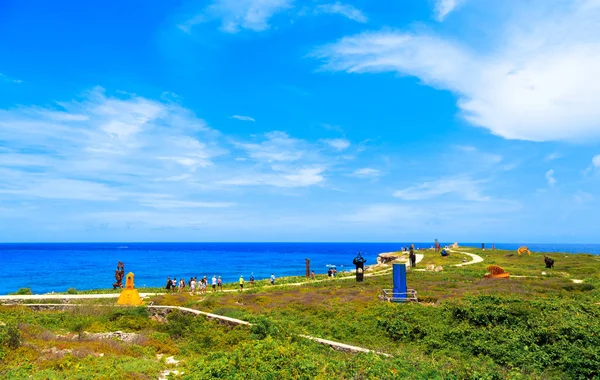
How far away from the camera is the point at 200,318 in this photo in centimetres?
2355

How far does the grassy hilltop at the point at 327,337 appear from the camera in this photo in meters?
13.4

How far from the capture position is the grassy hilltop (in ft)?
43.9

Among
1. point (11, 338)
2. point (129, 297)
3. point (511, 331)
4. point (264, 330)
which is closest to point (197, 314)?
point (264, 330)

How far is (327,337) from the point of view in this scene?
19.8 metres

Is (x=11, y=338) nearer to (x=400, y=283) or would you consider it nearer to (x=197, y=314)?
(x=197, y=314)

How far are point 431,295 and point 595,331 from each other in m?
14.2

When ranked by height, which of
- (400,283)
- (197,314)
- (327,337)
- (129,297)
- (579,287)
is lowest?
(327,337)

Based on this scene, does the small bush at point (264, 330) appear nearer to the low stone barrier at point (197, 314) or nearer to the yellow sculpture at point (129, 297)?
the low stone barrier at point (197, 314)

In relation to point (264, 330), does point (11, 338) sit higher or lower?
higher

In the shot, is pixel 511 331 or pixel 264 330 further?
pixel 264 330

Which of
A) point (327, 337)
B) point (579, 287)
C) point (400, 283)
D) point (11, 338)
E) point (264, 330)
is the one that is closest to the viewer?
point (11, 338)

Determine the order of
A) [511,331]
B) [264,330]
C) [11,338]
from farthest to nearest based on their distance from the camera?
[264,330] → [511,331] → [11,338]

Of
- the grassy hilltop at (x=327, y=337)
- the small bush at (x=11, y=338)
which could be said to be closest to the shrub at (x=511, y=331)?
the grassy hilltop at (x=327, y=337)

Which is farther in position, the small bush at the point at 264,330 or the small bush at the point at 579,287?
the small bush at the point at 579,287
